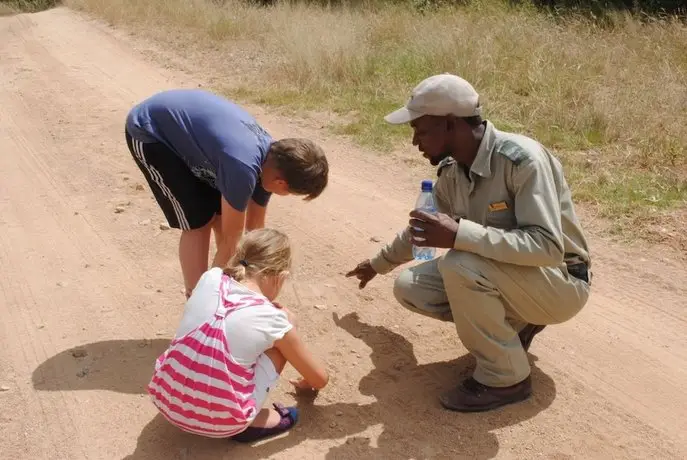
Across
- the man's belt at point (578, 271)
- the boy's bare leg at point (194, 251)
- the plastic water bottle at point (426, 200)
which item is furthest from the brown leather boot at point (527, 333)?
the boy's bare leg at point (194, 251)

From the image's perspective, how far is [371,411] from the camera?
3.34 meters

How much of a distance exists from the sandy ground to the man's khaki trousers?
22cm

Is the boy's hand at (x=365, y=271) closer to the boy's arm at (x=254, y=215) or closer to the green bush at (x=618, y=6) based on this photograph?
the boy's arm at (x=254, y=215)

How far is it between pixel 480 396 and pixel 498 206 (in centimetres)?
79

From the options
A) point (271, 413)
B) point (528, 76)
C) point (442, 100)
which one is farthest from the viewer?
point (528, 76)

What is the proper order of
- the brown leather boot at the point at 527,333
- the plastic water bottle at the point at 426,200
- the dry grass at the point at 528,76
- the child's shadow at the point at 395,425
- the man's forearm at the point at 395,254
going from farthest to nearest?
the dry grass at the point at 528,76, the man's forearm at the point at 395,254, the brown leather boot at the point at 527,333, the plastic water bottle at the point at 426,200, the child's shadow at the point at 395,425

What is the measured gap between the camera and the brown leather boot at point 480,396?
3.26m

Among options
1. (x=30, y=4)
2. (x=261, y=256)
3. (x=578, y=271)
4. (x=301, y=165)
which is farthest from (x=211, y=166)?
(x=30, y=4)

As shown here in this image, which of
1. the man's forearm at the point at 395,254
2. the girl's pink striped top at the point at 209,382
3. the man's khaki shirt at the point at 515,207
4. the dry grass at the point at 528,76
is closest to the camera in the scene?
the girl's pink striped top at the point at 209,382

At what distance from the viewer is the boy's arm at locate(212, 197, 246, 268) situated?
3396mm

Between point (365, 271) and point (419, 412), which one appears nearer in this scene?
point (419, 412)

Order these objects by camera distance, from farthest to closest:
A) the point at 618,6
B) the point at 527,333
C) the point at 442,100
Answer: the point at 618,6 → the point at 527,333 → the point at 442,100

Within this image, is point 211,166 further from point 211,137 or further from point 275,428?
point 275,428

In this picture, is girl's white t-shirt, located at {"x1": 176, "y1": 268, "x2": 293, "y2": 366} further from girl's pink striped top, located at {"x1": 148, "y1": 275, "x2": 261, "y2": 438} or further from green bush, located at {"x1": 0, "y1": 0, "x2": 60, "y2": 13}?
green bush, located at {"x1": 0, "y1": 0, "x2": 60, "y2": 13}
